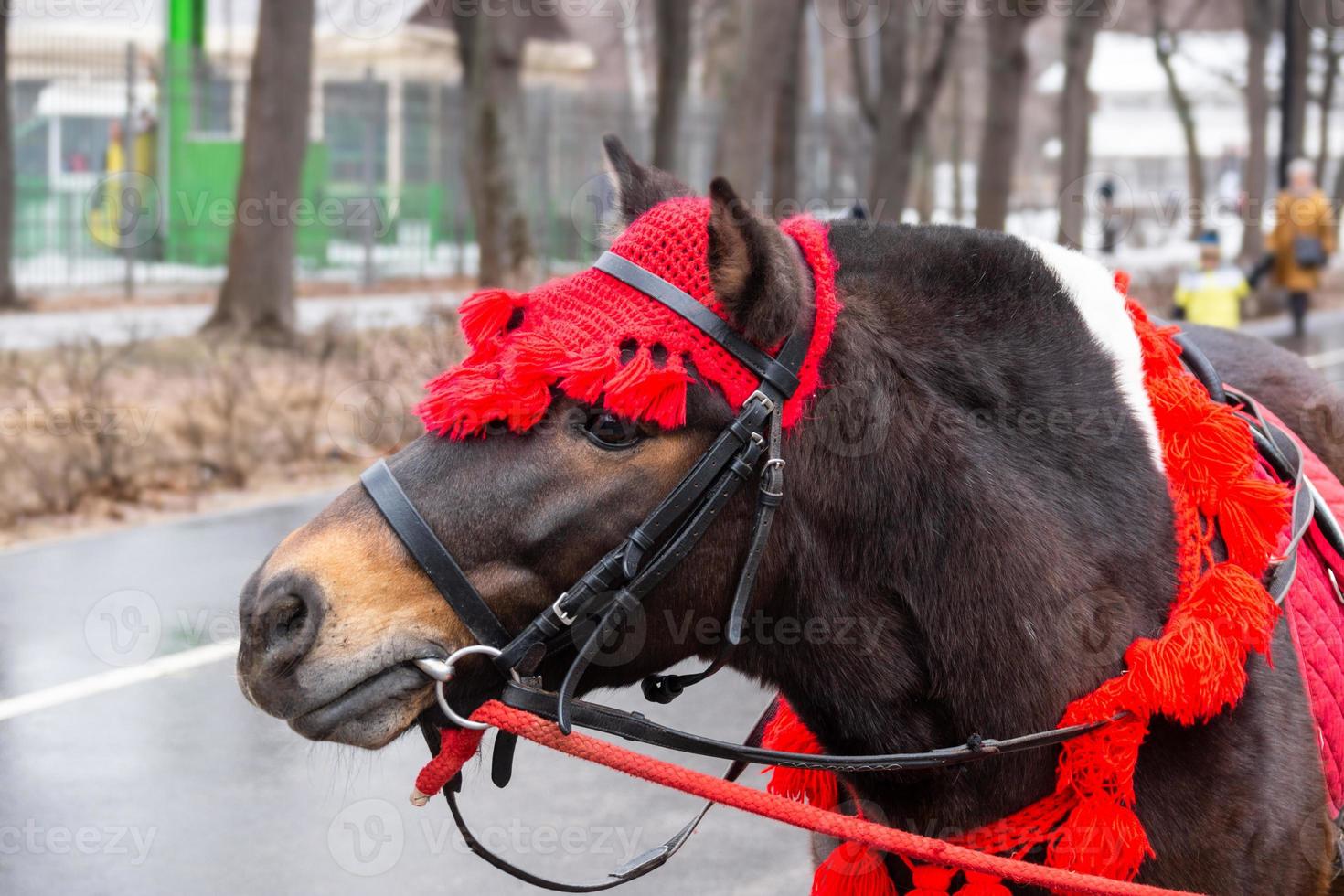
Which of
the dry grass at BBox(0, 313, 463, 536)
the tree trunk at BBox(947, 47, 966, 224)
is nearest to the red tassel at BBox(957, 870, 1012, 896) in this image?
the dry grass at BBox(0, 313, 463, 536)

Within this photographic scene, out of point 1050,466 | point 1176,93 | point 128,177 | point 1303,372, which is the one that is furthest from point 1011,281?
point 1176,93

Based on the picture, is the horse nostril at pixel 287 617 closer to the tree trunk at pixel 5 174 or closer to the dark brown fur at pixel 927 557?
the dark brown fur at pixel 927 557

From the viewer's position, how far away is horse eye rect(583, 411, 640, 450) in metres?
2.32

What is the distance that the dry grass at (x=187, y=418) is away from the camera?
9.20 metres

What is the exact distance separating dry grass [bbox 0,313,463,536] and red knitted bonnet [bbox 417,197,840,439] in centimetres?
723

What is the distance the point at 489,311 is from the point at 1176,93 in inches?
1463

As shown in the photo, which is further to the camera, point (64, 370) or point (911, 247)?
point (64, 370)

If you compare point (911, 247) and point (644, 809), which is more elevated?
point (911, 247)

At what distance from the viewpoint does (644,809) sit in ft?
17.0

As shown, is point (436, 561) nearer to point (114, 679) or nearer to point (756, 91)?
point (114, 679)

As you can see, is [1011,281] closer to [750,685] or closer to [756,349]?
[756,349]

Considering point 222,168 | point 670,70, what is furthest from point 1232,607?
point 222,168

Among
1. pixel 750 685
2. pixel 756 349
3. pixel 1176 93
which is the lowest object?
pixel 750 685

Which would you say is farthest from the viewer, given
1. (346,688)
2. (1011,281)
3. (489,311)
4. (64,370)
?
(64,370)
